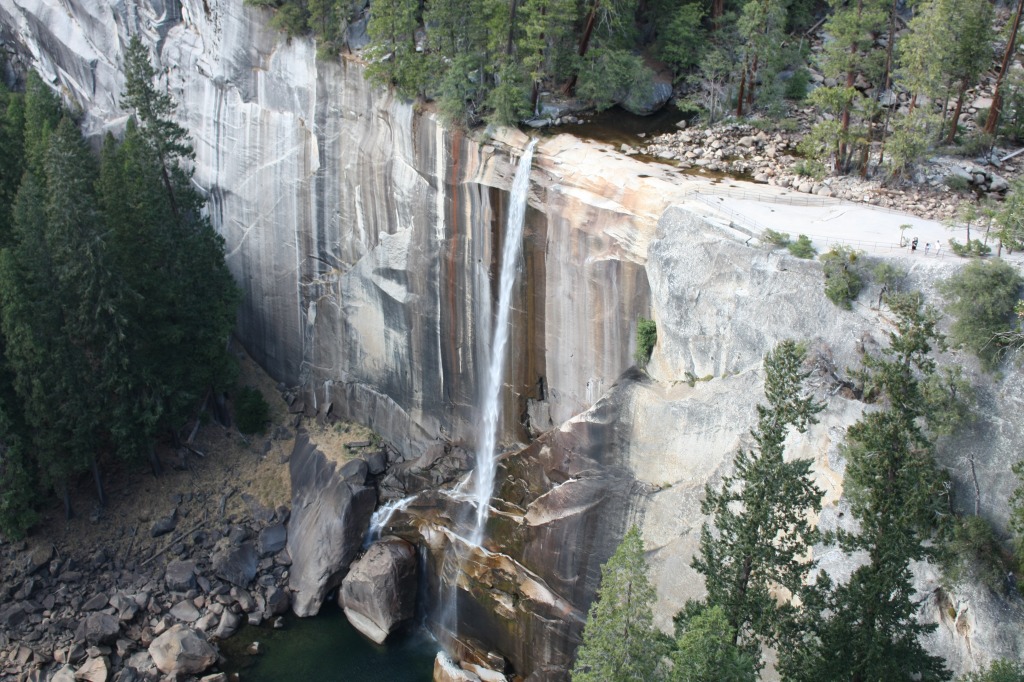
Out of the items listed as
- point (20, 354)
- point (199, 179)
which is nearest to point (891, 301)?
point (20, 354)

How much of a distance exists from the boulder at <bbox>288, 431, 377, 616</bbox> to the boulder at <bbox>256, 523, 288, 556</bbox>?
0.77ft

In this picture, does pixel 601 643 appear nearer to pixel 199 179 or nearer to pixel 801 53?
pixel 801 53

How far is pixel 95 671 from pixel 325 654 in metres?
6.46

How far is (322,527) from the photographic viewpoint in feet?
107

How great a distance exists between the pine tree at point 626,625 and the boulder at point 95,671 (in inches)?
652

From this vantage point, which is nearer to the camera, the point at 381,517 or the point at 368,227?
the point at 381,517

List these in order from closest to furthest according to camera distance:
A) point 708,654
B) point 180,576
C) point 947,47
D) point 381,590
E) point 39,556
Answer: point 708,654 < point 947,47 < point 381,590 < point 39,556 < point 180,576

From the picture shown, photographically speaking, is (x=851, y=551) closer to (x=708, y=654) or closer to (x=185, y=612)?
(x=708, y=654)

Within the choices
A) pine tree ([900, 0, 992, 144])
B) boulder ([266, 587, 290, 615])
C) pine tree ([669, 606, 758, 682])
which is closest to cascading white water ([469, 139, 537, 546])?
boulder ([266, 587, 290, 615])

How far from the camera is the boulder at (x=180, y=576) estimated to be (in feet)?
103

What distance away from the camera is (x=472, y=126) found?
30703 millimetres

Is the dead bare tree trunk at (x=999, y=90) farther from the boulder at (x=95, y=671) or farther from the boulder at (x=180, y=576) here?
the boulder at (x=95, y=671)

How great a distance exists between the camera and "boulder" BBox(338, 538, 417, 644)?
30203 millimetres

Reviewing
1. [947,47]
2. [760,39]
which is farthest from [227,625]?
[947,47]
